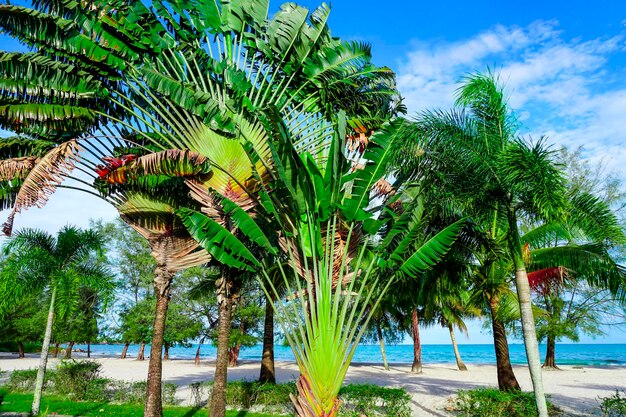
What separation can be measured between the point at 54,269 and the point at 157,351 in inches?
274

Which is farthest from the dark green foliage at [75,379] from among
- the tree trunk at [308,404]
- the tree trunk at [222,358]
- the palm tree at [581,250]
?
the palm tree at [581,250]

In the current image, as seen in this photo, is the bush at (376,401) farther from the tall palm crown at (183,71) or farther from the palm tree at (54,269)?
the palm tree at (54,269)

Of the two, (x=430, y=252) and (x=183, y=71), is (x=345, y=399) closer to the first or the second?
(x=430, y=252)

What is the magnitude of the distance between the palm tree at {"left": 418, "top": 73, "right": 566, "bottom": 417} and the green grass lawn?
24.9 ft

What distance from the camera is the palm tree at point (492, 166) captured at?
7.37m

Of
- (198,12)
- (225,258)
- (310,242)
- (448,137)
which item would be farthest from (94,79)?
(448,137)

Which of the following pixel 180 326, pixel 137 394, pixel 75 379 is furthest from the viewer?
pixel 180 326

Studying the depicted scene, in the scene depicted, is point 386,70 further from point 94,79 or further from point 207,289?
point 207,289

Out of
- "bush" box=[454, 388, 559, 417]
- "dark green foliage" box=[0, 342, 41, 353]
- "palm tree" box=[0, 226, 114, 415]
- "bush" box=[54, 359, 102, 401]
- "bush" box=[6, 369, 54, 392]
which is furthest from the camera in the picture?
"dark green foliage" box=[0, 342, 41, 353]

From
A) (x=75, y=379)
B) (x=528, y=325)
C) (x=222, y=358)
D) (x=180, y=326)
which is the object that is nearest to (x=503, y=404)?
(x=528, y=325)

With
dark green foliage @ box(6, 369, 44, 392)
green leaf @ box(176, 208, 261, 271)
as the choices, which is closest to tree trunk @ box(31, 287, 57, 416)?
dark green foliage @ box(6, 369, 44, 392)

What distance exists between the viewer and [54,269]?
42.8ft

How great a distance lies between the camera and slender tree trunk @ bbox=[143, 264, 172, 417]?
8.02 m

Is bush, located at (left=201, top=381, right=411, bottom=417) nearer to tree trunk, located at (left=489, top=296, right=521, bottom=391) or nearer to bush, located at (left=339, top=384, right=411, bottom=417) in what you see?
bush, located at (left=339, top=384, right=411, bottom=417)
